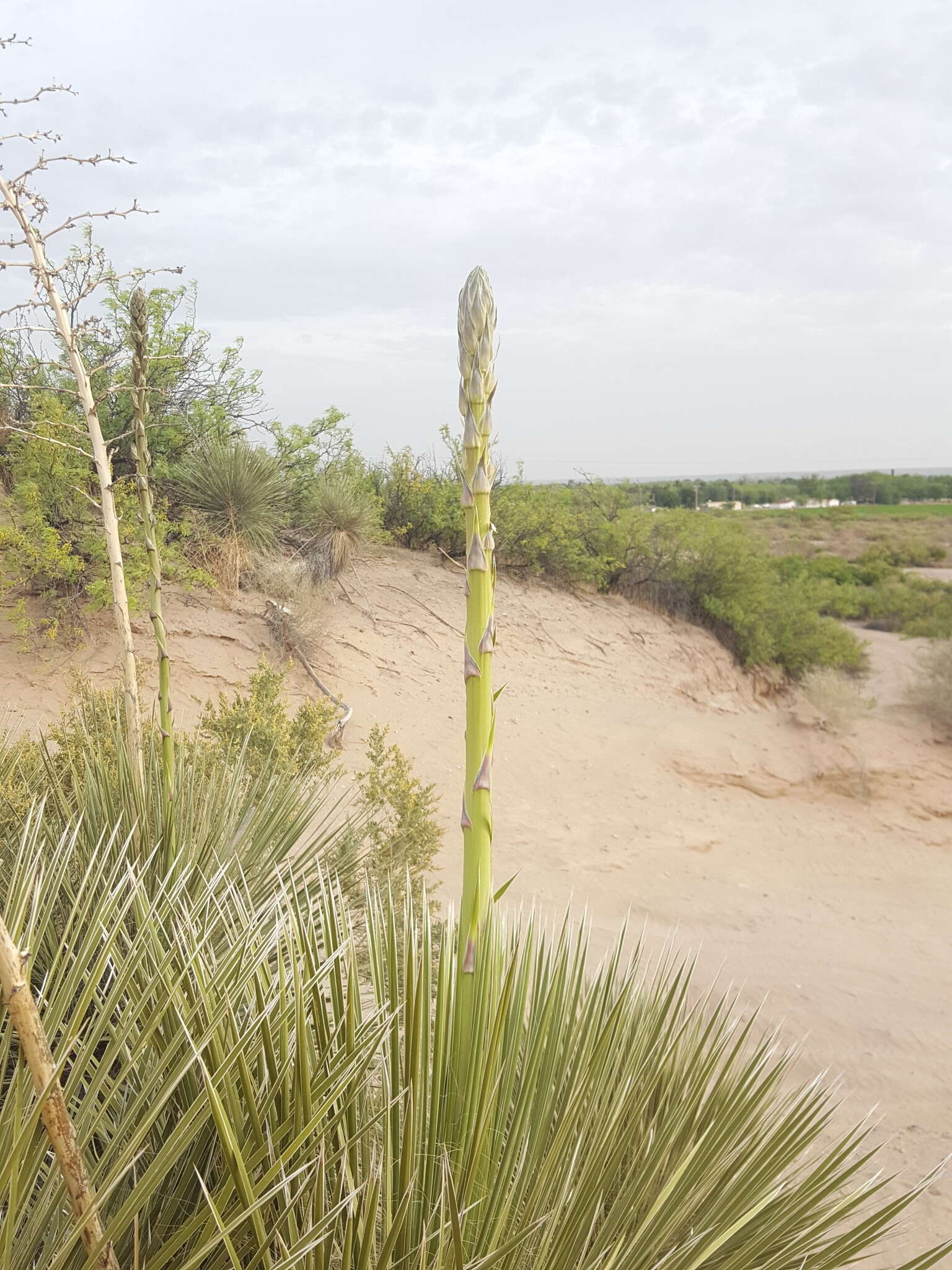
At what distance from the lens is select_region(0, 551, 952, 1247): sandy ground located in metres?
6.23

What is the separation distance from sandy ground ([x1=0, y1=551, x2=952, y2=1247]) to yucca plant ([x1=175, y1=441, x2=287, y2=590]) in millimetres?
784

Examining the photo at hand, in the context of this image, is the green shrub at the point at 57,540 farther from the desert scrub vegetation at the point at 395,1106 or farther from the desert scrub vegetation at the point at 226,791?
the desert scrub vegetation at the point at 395,1106

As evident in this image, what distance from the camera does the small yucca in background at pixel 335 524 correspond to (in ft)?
40.7

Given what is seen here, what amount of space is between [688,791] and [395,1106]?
32.9 ft

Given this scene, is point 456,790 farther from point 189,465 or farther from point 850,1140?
point 850,1140

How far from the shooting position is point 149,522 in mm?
3146

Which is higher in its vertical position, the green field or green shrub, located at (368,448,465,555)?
the green field

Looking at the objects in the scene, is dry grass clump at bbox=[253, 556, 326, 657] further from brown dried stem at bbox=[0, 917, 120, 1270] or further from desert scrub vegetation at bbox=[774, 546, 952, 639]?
desert scrub vegetation at bbox=[774, 546, 952, 639]

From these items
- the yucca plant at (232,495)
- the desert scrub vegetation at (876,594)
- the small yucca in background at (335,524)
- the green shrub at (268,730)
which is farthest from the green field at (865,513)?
the green shrub at (268,730)

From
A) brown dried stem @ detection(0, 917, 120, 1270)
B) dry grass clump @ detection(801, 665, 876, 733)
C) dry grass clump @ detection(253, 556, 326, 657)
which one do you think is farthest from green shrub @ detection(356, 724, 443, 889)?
dry grass clump @ detection(801, 665, 876, 733)

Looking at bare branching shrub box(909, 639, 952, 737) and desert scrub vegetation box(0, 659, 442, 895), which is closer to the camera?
desert scrub vegetation box(0, 659, 442, 895)

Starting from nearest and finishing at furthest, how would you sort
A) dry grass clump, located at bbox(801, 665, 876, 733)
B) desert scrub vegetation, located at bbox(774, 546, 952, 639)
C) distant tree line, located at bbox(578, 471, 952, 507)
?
1. dry grass clump, located at bbox(801, 665, 876, 733)
2. desert scrub vegetation, located at bbox(774, 546, 952, 639)
3. distant tree line, located at bbox(578, 471, 952, 507)

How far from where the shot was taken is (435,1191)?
1423mm

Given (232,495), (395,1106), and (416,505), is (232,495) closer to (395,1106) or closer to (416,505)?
(416,505)
